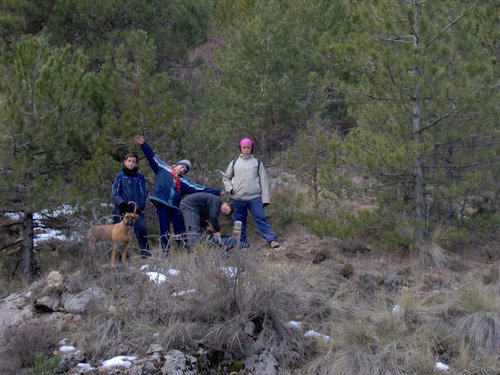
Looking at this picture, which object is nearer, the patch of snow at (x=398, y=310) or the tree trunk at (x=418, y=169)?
the patch of snow at (x=398, y=310)

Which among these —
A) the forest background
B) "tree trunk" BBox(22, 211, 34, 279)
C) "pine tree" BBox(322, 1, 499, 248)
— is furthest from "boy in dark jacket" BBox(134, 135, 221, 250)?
"pine tree" BBox(322, 1, 499, 248)

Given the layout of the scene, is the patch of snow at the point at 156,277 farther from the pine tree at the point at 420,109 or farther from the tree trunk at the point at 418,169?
the tree trunk at the point at 418,169

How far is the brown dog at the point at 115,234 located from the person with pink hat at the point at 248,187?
6.44ft

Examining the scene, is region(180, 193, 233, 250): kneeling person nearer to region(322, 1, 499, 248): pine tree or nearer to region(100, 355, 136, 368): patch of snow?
region(322, 1, 499, 248): pine tree

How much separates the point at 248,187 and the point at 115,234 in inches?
88.6

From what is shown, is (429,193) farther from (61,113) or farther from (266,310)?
(61,113)

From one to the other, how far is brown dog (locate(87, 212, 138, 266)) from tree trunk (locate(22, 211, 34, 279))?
2242mm

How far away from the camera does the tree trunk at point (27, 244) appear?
10.6 metres

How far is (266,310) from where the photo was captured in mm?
7715

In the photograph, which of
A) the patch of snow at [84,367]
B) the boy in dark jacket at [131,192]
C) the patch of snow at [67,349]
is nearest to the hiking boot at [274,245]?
the boy in dark jacket at [131,192]

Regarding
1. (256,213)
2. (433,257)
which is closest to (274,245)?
(256,213)

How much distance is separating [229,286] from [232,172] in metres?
2.99

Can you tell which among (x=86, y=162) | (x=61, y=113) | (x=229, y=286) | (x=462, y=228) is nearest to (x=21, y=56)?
(x=61, y=113)

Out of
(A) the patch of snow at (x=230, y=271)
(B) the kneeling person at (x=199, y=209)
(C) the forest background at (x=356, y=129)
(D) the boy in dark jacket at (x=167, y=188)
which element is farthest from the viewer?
(C) the forest background at (x=356, y=129)
